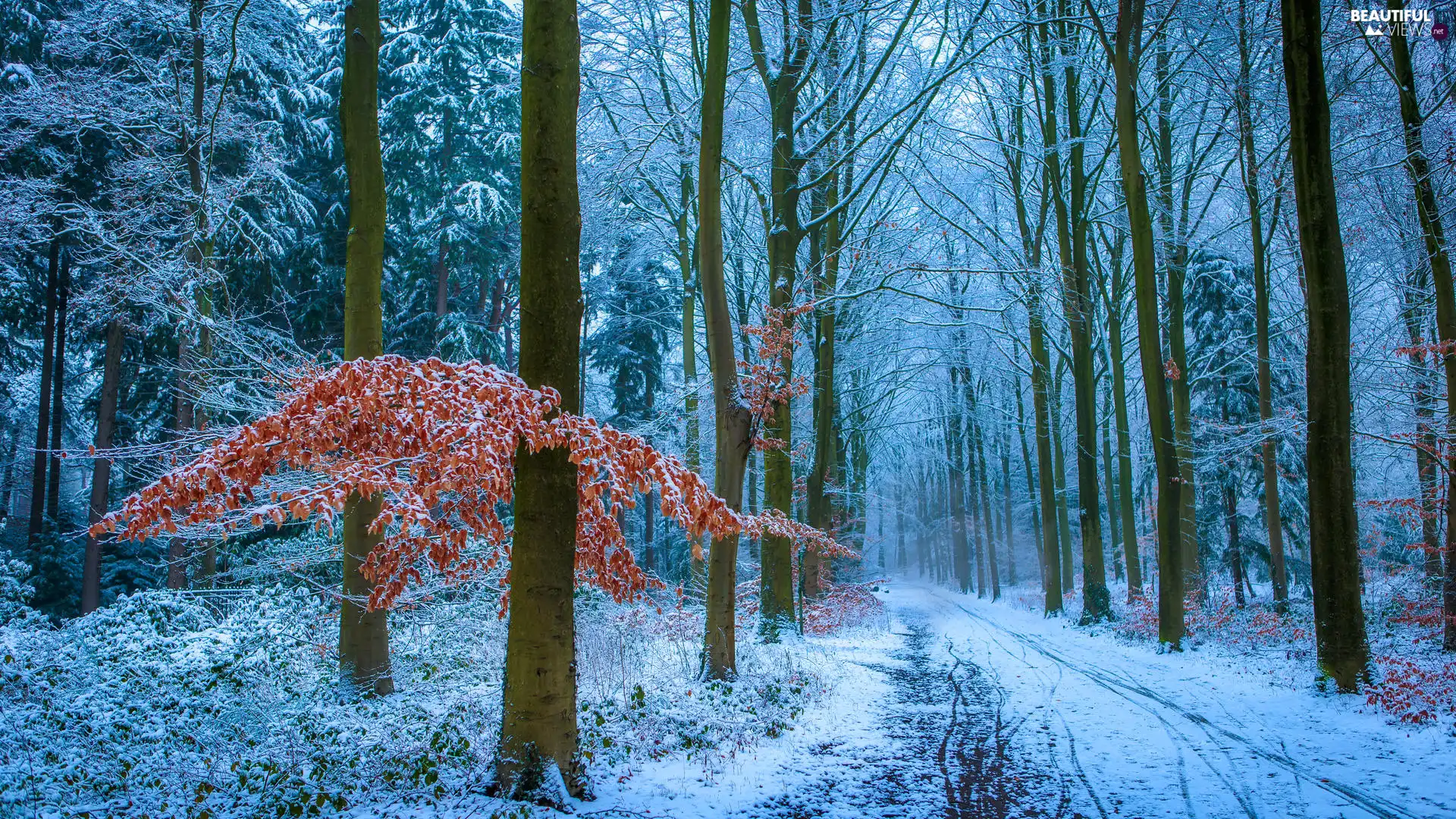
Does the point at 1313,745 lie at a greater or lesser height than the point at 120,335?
lesser

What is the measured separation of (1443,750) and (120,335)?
20.8 metres

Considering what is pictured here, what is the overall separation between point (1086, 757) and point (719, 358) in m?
5.38

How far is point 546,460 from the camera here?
4.82 metres

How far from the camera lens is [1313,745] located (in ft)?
20.3

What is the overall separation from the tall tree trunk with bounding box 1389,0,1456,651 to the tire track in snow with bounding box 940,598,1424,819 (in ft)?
14.2

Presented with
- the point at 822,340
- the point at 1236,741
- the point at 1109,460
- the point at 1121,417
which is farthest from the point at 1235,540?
the point at 1236,741

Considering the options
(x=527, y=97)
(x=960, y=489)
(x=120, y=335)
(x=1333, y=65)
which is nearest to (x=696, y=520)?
(x=527, y=97)

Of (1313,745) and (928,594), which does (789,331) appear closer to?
(1313,745)

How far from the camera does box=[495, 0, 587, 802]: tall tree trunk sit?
4.68 m

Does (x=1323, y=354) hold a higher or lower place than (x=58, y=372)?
lower

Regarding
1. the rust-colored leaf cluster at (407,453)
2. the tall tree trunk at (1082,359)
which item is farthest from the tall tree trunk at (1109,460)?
the rust-colored leaf cluster at (407,453)

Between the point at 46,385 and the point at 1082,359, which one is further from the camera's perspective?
the point at 1082,359

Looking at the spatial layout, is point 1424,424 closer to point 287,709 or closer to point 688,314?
point 688,314

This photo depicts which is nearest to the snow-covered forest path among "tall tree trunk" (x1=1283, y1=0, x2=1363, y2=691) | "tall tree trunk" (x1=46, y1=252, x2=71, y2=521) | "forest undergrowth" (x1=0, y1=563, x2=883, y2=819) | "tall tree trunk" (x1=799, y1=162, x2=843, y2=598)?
"forest undergrowth" (x1=0, y1=563, x2=883, y2=819)
